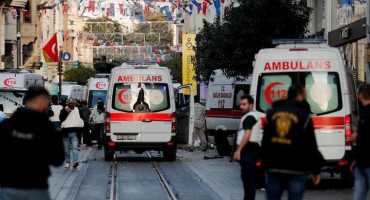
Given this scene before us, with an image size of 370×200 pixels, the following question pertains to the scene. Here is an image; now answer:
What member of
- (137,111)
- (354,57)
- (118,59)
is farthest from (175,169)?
(118,59)

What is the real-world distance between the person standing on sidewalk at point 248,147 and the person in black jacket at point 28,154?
209 inches

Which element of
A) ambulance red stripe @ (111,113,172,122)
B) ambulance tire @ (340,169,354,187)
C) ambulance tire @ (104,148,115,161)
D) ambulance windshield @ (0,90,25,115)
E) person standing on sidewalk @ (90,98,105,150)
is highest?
ambulance windshield @ (0,90,25,115)

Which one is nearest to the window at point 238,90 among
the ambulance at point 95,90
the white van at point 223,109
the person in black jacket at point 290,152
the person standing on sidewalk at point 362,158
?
the white van at point 223,109

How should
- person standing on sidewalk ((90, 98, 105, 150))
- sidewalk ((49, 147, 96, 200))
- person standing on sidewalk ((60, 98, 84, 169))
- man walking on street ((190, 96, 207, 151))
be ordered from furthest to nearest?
1. person standing on sidewalk ((90, 98, 105, 150))
2. man walking on street ((190, 96, 207, 151))
3. person standing on sidewalk ((60, 98, 84, 169))
4. sidewalk ((49, 147, 96, 200))

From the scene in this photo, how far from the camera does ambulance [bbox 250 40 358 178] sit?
18438mm

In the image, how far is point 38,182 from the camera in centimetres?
841

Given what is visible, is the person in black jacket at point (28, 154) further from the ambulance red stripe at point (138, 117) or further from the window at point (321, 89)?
the ambulance red stripe at point (138, 117)

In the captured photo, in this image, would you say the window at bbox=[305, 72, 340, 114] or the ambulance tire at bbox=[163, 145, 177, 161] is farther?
the ambulance tire at bbox=[163, 145, 177, 161]

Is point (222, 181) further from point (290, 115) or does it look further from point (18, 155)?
point (18, 155)

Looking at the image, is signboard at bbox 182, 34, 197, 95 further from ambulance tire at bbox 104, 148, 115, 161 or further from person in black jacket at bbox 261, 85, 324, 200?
person in black jacket at bbox 261, 85, 324, 200

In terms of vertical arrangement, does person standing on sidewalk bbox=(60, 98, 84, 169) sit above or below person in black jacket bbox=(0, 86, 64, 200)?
below

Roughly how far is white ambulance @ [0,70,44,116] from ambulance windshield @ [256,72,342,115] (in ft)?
50.9

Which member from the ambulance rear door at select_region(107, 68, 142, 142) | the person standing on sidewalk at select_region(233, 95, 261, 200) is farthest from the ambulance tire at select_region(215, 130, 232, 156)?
the person standing on sidewalk at select_region(233, 95, 261, 200)

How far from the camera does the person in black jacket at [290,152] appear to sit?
10.3 metres
